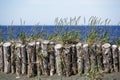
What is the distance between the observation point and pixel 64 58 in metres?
11.4

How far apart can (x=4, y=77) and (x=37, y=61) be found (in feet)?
3.83

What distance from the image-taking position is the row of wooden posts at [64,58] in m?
11.4

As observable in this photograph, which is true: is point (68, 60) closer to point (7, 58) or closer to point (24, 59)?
point (24, 59)

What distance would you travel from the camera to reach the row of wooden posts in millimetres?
11398

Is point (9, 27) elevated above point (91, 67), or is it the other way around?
point (9, 27)

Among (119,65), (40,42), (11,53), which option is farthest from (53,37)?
(119,65)

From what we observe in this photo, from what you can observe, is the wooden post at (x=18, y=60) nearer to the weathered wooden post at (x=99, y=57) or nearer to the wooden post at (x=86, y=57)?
the wooden post at (x=86, y=57)

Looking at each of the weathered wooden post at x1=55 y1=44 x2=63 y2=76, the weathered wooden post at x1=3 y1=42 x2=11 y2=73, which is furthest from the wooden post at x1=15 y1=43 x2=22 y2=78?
the weathered wooden post at x1=55 y1=44 x2=63 y2=76

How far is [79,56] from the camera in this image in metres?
11.5

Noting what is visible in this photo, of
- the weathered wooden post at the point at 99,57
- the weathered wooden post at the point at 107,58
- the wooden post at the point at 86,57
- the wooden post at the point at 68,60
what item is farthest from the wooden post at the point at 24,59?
the weathered wooden post at the point at 107,58

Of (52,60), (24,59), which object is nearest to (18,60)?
(24,59)

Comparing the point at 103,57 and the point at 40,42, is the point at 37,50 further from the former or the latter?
the point at 103,57

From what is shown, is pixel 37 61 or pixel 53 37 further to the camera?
pixel 53 37

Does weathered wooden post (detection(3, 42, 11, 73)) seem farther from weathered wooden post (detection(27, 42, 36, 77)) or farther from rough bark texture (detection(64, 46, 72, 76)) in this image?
rough bark texture (detection(64, 46, 72, 76))
